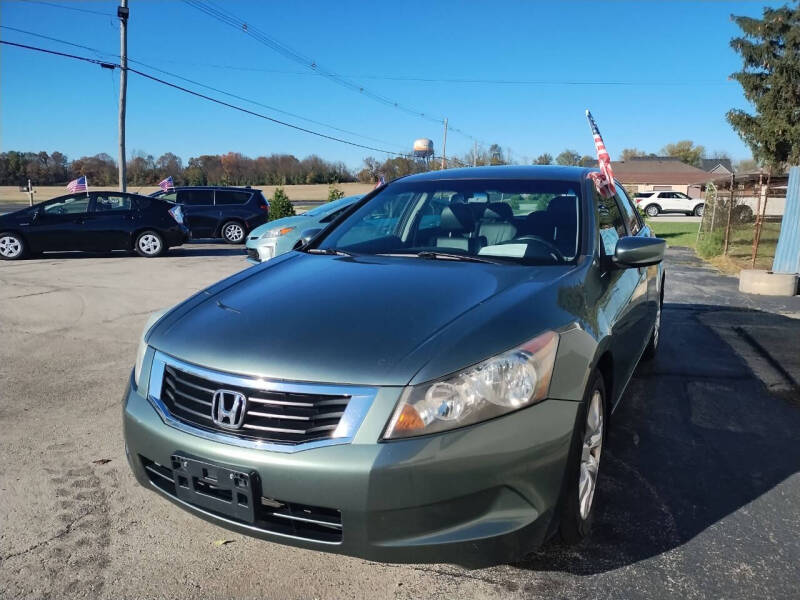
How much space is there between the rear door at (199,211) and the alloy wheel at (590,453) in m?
15.8

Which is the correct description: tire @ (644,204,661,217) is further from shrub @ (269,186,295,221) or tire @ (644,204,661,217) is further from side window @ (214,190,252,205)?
side window @ (214,190,252,205)

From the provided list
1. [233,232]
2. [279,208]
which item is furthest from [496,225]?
[279,208]

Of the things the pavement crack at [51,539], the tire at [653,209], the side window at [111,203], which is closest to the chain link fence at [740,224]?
the pavement crack at [51,539]

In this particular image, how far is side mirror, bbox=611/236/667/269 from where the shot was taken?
2.97m

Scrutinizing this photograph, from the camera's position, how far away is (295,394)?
1975 millimetres

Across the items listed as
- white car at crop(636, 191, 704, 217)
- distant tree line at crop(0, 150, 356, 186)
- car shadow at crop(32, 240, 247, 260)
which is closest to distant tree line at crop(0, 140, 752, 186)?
distant tree line at crop(0, 150, 356, 186)

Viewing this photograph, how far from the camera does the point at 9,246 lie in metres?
12.6

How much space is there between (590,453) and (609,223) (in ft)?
5.38

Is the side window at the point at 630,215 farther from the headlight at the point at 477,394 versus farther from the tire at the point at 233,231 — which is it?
the tire at the point at 233,231

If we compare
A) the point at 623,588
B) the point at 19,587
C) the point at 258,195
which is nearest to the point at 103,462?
the point at 19,587

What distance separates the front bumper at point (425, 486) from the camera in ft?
6.16

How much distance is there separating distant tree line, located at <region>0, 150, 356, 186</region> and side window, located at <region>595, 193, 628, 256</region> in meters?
69.9

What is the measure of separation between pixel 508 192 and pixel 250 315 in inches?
72.5

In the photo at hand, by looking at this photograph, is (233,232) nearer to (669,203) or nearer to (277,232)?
(277,232)
